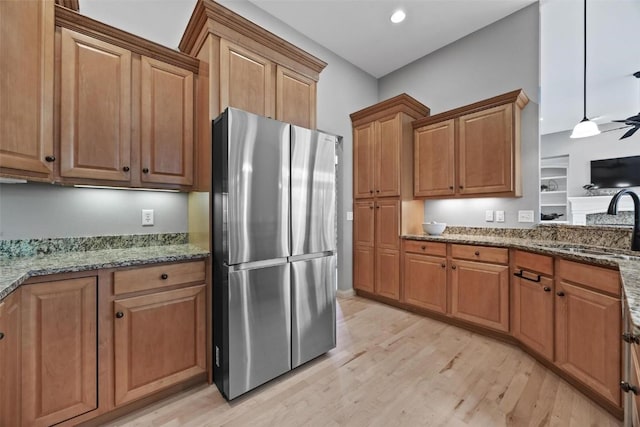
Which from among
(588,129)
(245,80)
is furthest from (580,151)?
(245,80)

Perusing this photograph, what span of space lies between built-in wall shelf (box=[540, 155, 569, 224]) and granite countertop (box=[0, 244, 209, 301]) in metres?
3.33

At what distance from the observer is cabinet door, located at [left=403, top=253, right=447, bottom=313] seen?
2.85m

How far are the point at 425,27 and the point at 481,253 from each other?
262 cm

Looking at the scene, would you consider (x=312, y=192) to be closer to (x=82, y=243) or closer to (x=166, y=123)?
(x=166, y=123)

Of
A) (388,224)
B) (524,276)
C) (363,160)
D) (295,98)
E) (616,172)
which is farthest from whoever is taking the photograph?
(363,160)

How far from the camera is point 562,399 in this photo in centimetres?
169

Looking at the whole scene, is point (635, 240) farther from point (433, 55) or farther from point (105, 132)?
point (105, 132)

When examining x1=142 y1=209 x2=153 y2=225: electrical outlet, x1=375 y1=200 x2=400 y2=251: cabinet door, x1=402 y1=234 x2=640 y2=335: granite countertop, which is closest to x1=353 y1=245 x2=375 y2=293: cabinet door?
x1=375 y1=200 x2=400 y2=251: cabinet door

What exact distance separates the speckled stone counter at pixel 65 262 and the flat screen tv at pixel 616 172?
16.1 ft

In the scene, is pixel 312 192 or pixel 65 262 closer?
pixel 65 262

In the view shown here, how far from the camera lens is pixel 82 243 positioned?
1.84 m

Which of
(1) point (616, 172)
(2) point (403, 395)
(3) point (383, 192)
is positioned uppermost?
(1) point (616, 172)

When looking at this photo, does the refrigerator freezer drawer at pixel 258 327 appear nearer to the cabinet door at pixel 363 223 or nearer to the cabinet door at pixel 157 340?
the cabinet door at pixel 157 340

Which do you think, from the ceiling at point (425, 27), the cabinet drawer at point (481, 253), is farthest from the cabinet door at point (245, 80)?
the cabinet drawer at point (481, 253)
